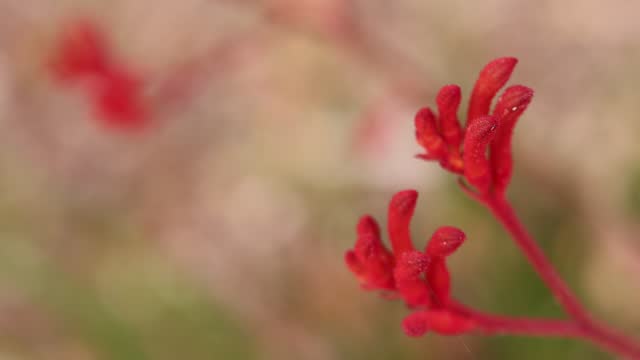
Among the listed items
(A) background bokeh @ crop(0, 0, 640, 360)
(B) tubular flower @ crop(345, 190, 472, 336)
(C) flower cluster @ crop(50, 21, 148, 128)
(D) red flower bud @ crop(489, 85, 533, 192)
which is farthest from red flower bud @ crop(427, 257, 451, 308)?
(C) flower cluster @ crop(50, 21, 148, 128)

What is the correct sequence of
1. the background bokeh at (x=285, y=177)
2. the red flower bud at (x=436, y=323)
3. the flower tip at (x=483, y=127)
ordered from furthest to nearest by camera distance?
the background bokeh at (x=285, y=177), the red flower bud at (x=436, y=323), the flower tip at (x=483, y=127)

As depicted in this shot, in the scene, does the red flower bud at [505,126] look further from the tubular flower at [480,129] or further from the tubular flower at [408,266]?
the tubular flower at [408,266]

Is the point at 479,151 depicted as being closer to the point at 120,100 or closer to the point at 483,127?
the point at 483,127

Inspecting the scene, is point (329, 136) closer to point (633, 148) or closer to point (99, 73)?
point (99, 73)

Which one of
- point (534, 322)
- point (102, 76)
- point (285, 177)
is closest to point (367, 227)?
point (534, 322)

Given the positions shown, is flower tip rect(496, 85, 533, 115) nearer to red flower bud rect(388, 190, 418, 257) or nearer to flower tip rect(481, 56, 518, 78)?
flower tip rect(481, 56, 518, 78)

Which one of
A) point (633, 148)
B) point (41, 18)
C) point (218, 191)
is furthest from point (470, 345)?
point (41, 18)

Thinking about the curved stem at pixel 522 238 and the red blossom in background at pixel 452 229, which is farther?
the curved stem at pixel 522 238

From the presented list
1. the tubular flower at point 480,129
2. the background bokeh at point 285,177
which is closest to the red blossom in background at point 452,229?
the tubular flower at point 480,129
